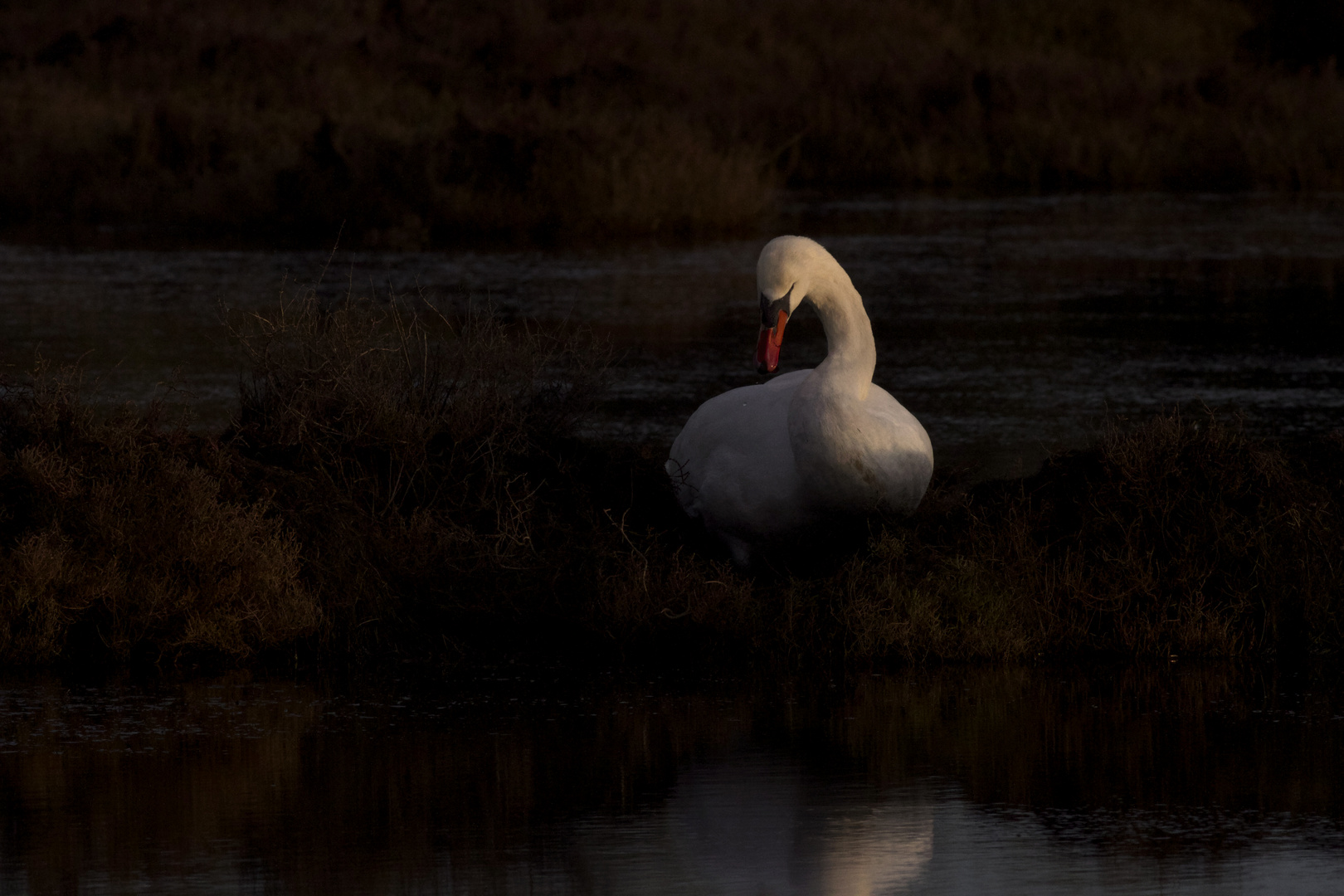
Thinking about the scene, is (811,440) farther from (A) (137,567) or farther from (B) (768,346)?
(A) (137,567)

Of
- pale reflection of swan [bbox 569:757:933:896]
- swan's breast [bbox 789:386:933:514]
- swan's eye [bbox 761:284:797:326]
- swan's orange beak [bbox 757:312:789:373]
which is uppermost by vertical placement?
swan's eye [bbox 761:284:797:326]

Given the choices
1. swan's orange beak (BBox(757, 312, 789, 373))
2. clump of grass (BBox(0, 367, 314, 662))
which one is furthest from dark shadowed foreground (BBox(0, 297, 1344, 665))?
swan's orange beak (BBox(757, 312, 789, 373))

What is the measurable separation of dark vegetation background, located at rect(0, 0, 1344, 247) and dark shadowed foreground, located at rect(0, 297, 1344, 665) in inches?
692

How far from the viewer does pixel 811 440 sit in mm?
9406

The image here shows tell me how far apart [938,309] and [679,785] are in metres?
14.0

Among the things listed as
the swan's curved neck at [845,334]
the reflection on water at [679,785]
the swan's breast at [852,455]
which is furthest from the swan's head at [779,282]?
the reflection on water at [679,785]

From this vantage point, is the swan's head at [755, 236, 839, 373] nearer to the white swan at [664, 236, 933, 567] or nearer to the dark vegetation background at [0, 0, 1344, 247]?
the white swan at [664, 236, 933, 567]

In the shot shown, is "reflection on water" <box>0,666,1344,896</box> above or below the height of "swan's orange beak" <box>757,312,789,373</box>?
below

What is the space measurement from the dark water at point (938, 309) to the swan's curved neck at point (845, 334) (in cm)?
253

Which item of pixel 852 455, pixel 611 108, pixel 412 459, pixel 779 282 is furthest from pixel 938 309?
pixel 611 108

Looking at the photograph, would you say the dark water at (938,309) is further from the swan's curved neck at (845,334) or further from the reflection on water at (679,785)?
the reflection on water at (679,785)

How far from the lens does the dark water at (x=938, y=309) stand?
51.2 feet

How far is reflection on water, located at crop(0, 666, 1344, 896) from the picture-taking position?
655 centimetres

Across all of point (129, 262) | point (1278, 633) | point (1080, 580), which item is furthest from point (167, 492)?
point (129, 262)
